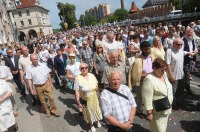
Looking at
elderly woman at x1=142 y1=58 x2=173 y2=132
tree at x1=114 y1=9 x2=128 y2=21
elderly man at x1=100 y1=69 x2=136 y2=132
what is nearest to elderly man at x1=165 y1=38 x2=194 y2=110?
elderly woman at x1=142 y1=58 x2=173 y2=132

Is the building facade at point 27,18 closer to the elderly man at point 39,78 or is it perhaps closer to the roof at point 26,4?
the roof at point 26,4

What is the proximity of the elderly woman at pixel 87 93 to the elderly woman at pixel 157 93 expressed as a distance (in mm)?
1486

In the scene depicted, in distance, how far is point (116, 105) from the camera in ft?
10.6

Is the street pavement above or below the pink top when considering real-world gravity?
below

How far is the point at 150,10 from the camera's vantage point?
76.0 metres

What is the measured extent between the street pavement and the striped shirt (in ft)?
5.88

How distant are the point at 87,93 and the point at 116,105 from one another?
162 centimetres

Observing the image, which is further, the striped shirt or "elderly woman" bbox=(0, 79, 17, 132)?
"elderly woman" bbox=(0, 79, 17, 132)

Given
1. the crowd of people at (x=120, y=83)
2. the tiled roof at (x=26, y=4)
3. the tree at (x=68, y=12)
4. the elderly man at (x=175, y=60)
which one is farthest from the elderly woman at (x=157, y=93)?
the tree at (x=68, y=12)

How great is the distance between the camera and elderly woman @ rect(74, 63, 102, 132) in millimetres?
4730

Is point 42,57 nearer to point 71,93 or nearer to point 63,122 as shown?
point 71,93

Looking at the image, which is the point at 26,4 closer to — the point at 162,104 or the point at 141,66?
the point at 141,66

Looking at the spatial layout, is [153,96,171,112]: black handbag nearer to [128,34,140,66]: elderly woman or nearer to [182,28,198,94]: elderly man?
[128,34,140,66]: elderly woman

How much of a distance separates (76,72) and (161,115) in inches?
122
